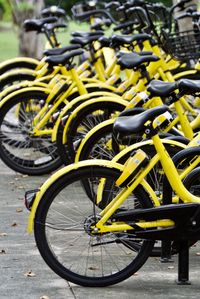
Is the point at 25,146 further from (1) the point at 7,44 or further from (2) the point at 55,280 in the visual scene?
(1) the point at 7,44

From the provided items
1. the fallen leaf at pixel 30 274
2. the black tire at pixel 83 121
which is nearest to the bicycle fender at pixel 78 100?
the black tire at pixel 83 121

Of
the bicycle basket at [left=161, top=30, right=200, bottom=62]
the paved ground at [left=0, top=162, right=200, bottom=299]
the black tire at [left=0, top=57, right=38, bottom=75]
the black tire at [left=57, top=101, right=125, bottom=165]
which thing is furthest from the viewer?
the black tire at [left=0, top=57, right=38, bottom=75]

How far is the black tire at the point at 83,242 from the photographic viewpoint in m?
6.29

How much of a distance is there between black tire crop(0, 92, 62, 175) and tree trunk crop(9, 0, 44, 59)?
7.41 metres

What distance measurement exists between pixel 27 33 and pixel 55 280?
1191cm

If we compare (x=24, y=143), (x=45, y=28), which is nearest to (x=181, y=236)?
(x=24, y=143)

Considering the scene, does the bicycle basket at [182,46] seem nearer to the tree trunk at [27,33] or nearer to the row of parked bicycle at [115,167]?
the row of parked bicycle at [115,167]

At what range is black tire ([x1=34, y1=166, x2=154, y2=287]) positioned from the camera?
248 inches

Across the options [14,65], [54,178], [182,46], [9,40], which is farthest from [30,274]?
[9,40]

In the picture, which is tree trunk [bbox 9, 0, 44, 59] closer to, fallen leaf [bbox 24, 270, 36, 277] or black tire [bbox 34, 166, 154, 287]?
black tire [bbox 34, 166, 154, 287]

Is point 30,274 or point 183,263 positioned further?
point 30,274

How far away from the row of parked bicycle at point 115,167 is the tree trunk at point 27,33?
757 centimetres

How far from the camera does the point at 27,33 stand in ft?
59.2

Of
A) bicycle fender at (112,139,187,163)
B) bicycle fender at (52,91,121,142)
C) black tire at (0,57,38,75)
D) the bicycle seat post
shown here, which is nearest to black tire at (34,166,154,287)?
the bicycle seat post
